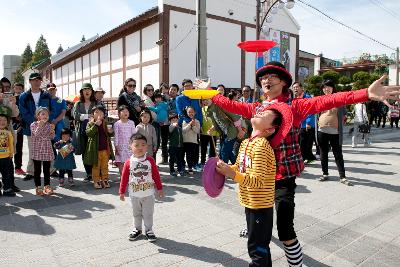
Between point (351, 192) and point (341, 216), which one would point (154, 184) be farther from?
point (351, 192)

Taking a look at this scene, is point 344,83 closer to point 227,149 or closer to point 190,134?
point 227,149

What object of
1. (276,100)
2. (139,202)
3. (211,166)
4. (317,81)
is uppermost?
(317,81)

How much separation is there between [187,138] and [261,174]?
4924 mm

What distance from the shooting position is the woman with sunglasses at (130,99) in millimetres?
6835

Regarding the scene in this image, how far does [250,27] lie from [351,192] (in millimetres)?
18551

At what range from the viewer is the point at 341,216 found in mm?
4719

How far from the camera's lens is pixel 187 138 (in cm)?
735

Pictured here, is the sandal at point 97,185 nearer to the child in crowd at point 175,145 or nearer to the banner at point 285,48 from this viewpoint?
the child in crowd at point 175,145

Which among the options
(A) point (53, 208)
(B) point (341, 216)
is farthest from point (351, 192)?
(A) point (53, 208)

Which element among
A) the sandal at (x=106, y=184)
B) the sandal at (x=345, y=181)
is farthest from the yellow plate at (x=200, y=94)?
the sandal at (x=345, y=181)

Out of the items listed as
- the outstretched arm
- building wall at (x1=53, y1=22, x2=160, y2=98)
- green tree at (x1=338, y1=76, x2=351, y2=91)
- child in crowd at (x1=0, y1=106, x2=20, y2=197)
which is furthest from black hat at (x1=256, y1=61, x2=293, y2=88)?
green tree at (x1=338, y1=76, x2=351, y2=91)

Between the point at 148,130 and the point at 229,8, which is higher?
the point at 229,8

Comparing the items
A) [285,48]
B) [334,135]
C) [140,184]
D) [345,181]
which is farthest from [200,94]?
[285,48]

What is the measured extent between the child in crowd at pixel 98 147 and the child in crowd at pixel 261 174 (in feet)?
13.9
